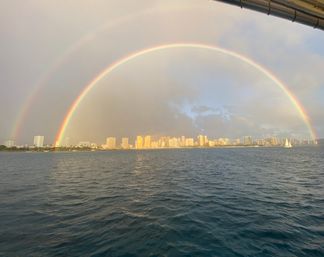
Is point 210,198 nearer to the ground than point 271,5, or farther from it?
nearer to the ground

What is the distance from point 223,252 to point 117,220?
6.95 m

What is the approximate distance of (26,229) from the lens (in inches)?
415

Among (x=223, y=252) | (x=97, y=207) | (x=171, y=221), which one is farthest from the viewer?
(x=97, y=207)

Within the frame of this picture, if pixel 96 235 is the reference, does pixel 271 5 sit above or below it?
above

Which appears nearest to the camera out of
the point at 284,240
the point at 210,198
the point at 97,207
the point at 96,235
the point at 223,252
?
the point at 223,252

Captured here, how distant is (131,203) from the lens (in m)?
15.9

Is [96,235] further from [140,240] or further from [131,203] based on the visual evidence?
[131,203]

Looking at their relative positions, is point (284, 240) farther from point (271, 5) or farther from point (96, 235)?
point (271, 5)

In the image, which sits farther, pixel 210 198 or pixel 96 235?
A: pixel 210 198

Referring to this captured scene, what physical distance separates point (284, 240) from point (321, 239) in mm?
1879

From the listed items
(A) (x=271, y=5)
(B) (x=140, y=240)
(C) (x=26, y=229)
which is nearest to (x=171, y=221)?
(B) (x=140, y=240)

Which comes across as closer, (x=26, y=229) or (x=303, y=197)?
(x=26, y=229)

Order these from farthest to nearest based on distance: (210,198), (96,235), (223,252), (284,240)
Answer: (210,198) < (96,235) < (284,240) < (223,252)

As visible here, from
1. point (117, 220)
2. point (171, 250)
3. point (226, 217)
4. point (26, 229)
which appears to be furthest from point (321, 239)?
point (26, 229)
